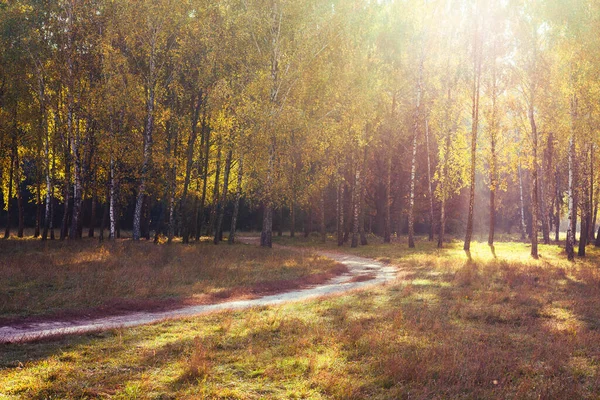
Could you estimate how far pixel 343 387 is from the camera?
281 inches

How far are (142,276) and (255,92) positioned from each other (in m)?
13.4

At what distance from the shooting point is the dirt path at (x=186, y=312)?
387 inches

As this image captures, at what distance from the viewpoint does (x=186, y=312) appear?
500 inches

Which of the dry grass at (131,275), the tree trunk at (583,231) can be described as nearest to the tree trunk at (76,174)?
the dry grass at (131,275)

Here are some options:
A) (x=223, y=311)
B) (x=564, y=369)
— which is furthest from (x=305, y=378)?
(x=223, y=311)

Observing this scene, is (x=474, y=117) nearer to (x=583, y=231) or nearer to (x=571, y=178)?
(x=571, y=178)

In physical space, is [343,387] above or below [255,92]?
below

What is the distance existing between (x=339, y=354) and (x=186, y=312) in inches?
216

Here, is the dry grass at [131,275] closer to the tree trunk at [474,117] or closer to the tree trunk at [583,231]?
the tree trunk at [474,117]

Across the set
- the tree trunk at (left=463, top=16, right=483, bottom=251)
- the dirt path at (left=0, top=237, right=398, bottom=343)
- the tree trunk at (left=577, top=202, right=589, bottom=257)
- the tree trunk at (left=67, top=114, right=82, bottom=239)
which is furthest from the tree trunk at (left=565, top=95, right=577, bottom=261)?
the tree trunk at (left=67, top=114, right=82, bottom=239)

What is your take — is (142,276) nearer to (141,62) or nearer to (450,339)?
(450,339)

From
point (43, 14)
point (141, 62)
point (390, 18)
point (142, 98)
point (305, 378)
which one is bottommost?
point (305, 378)

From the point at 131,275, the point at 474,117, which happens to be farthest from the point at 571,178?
the point at 131,275

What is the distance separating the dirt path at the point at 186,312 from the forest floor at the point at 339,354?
2.26ft
